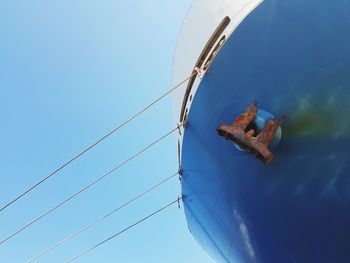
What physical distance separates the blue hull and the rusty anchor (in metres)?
0.20

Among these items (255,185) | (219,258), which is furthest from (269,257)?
(219,258)

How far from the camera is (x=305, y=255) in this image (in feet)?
12.2

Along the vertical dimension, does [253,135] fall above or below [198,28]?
below

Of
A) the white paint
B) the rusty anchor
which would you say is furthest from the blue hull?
the white paint

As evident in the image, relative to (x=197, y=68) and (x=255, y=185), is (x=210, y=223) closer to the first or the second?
(x=255, y=185)

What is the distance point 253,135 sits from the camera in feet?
11.5

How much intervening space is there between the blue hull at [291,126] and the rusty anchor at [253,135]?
0.66 ft

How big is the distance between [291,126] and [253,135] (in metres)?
0.38

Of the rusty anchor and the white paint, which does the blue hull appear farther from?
the white paint

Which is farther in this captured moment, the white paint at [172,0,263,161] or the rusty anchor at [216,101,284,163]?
the white paint at [172,0,263,161]

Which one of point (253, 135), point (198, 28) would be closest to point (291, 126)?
point (253, 135)

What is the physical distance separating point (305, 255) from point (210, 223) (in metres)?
1.64

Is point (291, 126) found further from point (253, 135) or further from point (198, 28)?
point (198, 28)

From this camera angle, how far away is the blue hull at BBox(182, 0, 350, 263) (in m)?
3.41
